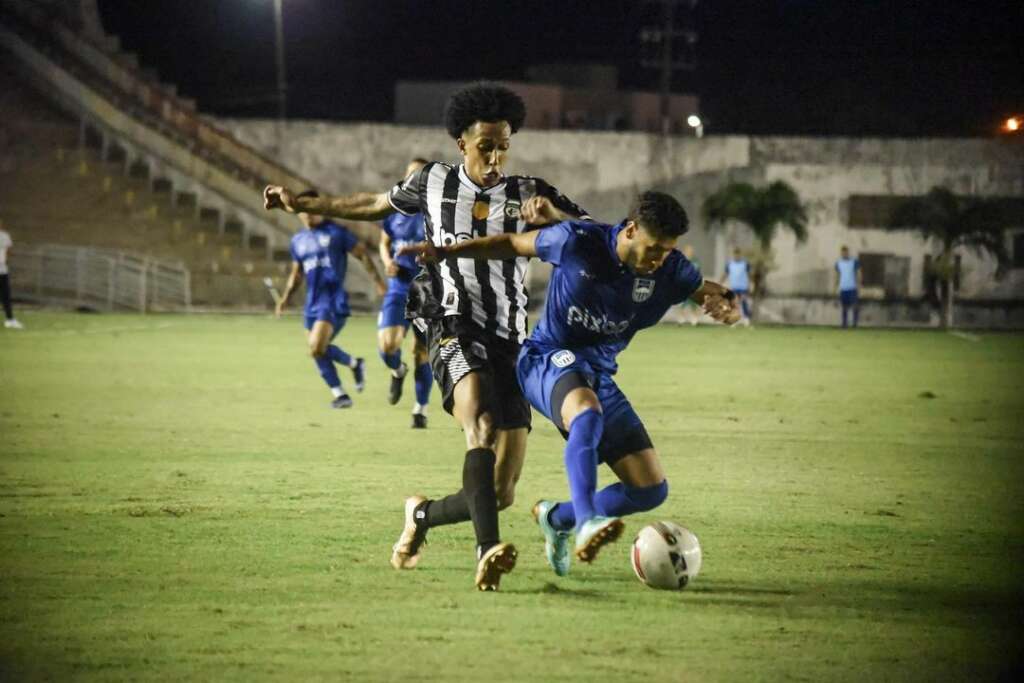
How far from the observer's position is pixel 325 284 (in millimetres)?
15727

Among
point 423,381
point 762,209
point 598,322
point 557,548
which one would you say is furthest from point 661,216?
point 762,209

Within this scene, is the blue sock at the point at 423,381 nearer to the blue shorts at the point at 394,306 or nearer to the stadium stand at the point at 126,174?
the blue shorts at the point at 394,306

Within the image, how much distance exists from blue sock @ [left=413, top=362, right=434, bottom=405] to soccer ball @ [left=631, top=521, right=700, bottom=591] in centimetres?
708

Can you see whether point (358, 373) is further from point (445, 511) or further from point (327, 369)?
point (445, 511)

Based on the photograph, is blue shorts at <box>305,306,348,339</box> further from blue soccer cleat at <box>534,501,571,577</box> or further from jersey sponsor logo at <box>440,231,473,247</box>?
blue soccer cleat at <box>534,501,571,577</box>

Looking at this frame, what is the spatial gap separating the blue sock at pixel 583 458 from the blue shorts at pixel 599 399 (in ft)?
0.75

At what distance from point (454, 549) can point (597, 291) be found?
1674 millimetres

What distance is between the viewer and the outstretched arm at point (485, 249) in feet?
22.4

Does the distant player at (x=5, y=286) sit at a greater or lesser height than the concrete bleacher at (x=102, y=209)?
lesser

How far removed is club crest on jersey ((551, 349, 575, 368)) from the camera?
697 cm

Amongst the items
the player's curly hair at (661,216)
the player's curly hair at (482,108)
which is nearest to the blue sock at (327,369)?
the player's curly hair at (482,108)

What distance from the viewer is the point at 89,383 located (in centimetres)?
1762

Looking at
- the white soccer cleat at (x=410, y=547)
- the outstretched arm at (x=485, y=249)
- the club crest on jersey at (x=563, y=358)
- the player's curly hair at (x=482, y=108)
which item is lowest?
the white soccer cleat at (x=410, y=547)

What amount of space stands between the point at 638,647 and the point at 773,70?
193 feet
